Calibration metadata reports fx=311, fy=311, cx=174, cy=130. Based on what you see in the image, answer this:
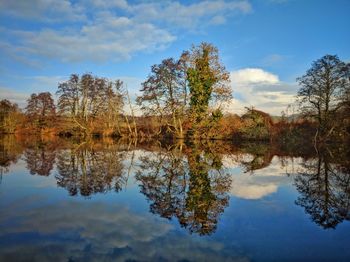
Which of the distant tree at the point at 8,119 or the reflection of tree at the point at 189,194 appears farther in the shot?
the distant tree at the point at 8,119

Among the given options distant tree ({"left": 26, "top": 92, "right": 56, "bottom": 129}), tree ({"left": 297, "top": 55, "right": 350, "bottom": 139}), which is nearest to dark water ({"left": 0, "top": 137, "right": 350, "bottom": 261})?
tree ({"left": 297, "top": 55, "right": 350, "bottom": 139})

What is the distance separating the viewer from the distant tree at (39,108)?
62750mm

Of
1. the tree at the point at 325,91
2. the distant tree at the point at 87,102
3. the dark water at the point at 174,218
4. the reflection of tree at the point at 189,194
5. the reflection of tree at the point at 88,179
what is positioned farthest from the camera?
the distant tree at the point at 87,102

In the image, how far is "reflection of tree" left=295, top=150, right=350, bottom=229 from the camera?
6242 millimetres

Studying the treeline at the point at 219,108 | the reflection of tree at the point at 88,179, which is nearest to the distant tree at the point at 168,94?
the treeline at the point at 219,108

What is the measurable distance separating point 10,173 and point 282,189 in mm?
9597

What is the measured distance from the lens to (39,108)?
210 feet

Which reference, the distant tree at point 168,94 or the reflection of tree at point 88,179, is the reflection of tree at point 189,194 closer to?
the reflection of tree at point 88,179

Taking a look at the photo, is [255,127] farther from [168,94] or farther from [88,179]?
[88,179]

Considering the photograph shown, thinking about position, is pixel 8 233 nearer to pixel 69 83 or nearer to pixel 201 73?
pixel 201 73

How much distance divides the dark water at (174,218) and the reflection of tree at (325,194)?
0.07 feet

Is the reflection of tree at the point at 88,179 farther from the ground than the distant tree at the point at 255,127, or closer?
closer

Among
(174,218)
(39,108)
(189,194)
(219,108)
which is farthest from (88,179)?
(39,108)

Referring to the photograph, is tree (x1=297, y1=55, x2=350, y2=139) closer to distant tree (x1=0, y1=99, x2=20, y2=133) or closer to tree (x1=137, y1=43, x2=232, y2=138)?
tree (x1=137, y1=43, x2=232, y2=138)
